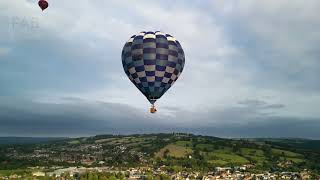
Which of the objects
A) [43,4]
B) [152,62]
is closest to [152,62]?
[152,62]

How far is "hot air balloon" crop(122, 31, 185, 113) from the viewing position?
2474 inches

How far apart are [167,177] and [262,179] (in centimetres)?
4073

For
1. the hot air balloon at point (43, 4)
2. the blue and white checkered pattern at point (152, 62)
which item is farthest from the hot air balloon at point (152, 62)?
the hot air balloon at point (43, 4)

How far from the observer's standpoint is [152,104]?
62812 mm

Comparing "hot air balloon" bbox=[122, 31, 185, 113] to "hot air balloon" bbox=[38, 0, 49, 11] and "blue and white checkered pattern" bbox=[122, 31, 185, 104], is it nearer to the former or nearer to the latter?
"blue and white checkered pattern" bbox=[122, 31, 185, 104]

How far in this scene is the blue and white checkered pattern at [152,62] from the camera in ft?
206

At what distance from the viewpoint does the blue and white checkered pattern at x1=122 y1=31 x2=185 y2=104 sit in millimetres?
62844

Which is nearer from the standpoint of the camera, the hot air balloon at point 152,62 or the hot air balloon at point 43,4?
the hot air balloon at point 43,4

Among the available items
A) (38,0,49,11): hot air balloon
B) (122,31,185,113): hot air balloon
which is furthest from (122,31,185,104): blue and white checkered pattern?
(38,0,49,11): hot air balloon

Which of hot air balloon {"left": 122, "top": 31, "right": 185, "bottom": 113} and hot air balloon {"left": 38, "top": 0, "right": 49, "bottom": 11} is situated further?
hot air balloon {"left": 122, "top": 31, "right": 185, "bottom": 113}

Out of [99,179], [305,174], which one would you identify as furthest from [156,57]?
[305,174]

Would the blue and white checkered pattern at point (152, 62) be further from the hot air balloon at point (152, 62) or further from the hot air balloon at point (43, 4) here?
the hot air balloon at point (43, 4)

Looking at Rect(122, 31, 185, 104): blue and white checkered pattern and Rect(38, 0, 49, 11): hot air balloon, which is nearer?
Rect(38, 0, 49, 11): hot air balloon

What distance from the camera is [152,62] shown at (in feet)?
206
